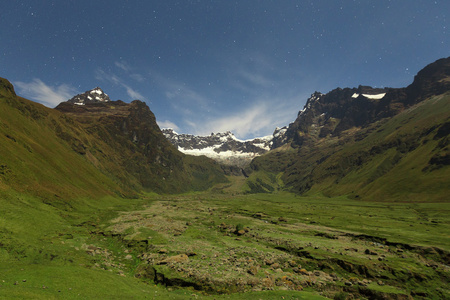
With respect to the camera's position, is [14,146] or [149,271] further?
[14,146]

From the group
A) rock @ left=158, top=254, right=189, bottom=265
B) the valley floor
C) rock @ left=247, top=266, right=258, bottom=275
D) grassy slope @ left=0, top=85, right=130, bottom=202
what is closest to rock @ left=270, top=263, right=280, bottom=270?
the valley floor

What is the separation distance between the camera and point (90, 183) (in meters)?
114

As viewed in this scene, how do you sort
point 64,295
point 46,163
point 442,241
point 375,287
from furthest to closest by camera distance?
point 46,163, point 442,241, point 375,287, point 64,295

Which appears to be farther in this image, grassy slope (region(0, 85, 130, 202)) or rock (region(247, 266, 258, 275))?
grassy slope (region(0, 85, 130, 202))

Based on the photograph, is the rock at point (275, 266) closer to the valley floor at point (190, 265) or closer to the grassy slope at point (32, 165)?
the valley floor at point (190, 265)

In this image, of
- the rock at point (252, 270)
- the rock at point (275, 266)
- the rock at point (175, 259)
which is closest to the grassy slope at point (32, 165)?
the rock at point (175, 259)

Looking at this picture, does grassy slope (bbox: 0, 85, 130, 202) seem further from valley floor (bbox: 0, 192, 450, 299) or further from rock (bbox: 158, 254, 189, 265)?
rock (bbox: 158, 254, 189, 265)

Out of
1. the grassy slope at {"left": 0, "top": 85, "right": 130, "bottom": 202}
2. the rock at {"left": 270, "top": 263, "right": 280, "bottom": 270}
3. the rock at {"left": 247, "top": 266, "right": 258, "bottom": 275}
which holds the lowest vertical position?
the rock at {"left": 270, "top": 263, "right": 280, "bottom": 270}

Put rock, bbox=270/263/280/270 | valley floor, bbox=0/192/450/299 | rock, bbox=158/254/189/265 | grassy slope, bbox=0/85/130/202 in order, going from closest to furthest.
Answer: valley floor, bbox=0/192/450/299 < rock, bbox=158/254/189/265 < rock, bbox=270/263/280/270 < grassy slope, bbox=0/85/130/202

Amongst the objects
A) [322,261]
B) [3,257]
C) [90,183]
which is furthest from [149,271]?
[90,183]

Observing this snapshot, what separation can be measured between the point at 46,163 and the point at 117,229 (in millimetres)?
56268

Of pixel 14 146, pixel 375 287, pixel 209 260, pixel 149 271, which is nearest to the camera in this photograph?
pixel 375 287

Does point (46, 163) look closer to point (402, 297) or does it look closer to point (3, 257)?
point (3, 257)

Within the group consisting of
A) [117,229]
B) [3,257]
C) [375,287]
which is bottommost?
[117,229]
